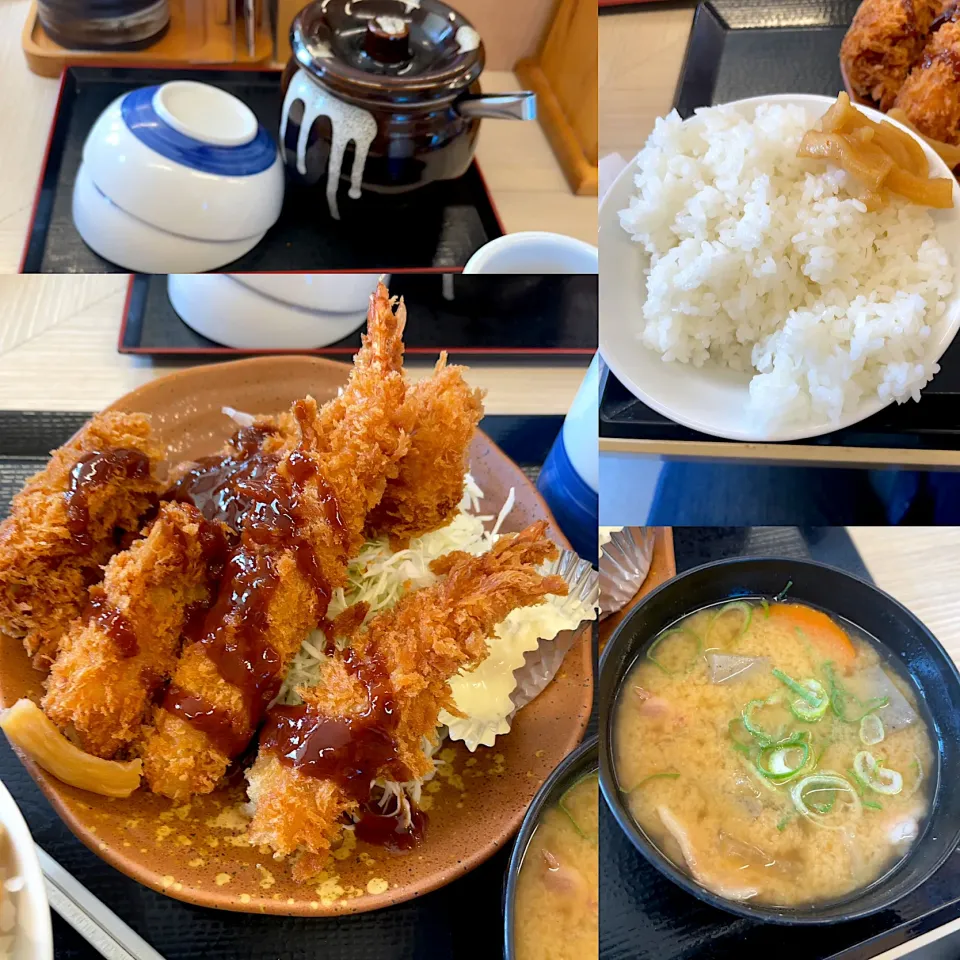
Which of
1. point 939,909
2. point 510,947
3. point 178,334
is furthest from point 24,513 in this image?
point 939,909

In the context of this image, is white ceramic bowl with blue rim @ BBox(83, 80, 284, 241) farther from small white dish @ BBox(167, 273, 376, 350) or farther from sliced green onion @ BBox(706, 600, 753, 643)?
sliced green onion @ BBox(706, 600, 753, 643)

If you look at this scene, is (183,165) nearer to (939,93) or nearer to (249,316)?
(249,316)

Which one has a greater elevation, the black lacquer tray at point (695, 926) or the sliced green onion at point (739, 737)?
the sliced green onion at point (739, 737)

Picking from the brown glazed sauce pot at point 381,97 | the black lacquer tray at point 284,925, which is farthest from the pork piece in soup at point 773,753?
the brown glazed sauce pot at point 381,97

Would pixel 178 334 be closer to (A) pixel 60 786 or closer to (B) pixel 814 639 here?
(A) pixel 60 786

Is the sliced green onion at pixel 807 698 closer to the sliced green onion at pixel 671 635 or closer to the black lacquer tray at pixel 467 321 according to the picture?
the sliced green onion at pixel 671 635

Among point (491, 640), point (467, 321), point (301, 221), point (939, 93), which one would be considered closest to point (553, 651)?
point (491, 640)
